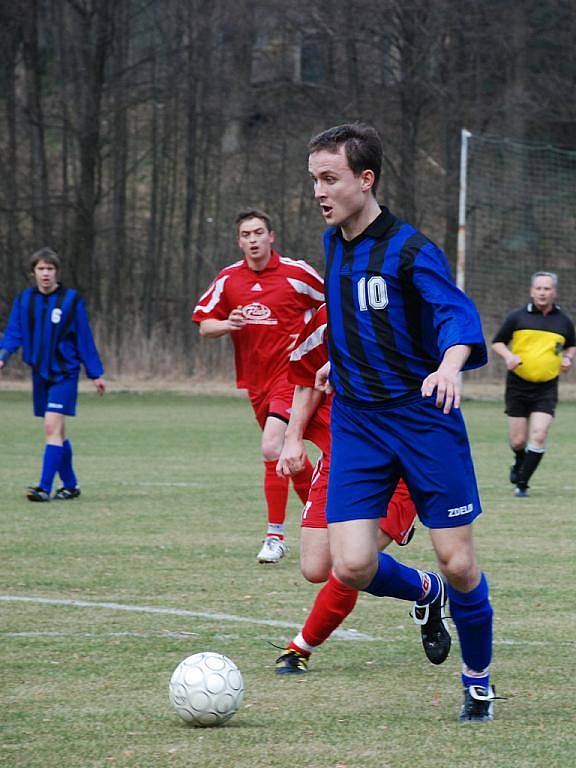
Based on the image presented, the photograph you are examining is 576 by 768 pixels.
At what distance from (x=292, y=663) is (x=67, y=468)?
6045 millimetres

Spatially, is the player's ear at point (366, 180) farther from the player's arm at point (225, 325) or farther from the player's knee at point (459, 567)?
the player's arm at point (225, 325)

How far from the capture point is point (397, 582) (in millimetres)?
4684

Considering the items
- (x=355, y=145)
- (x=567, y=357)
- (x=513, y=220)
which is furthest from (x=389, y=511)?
(x=513, y=220)

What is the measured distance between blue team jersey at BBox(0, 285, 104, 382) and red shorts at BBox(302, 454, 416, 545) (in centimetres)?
561

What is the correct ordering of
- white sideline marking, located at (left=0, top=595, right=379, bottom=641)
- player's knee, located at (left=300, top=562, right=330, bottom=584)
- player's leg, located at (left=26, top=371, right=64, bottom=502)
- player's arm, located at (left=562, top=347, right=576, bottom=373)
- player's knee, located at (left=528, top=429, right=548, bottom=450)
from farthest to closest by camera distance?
player's arm, located at (left=562, top=347, right=576, bottom=373) < player's knee, located at (left=528, top=429, right=548, bottom=450) < player's leg, located at (left=26, top=371, right=64, bottom=502) < white sideline marking, located at (left=0, top=595, right=379, bottom=641) < player's knee, located at (left=300, top=562, right=330, bottom=584)

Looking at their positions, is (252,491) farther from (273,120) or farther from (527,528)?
(273,120)

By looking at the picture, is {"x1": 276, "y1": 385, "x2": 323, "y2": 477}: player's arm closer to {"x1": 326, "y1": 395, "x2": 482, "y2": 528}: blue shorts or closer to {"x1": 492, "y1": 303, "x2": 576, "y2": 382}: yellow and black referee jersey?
{"x1": 326, "y1": 395, "x2": 482, "y2": 528}: blue shorts

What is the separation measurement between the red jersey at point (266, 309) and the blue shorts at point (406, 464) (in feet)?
11.8

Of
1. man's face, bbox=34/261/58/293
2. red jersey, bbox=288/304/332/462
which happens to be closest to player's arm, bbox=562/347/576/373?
man's face, bbox=34/261/58/293

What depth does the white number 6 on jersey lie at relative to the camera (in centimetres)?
415

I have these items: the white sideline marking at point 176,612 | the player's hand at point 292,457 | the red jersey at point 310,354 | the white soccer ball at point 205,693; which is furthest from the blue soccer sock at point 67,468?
the white soccer ball at point 205,693

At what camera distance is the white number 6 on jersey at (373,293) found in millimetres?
4152

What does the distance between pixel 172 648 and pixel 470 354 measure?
6.60ft

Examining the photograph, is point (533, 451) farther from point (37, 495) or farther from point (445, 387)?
Result: point (445, 387)
